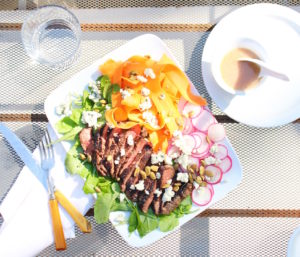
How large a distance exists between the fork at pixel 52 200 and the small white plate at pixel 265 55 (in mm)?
420

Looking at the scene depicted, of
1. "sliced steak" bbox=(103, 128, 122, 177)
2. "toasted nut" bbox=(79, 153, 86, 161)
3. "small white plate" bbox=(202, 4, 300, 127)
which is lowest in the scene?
"toasted nut" bbox=(79, 153, 86, 161)

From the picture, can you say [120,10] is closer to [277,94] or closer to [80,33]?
[80,33]

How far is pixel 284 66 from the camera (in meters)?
1.10

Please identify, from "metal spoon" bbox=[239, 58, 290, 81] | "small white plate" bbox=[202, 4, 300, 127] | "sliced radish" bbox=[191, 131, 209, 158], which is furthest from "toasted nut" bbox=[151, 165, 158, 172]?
"metal spoon" bbox=[239, 58, 290, 81]

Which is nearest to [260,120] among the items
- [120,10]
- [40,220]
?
[120,10]

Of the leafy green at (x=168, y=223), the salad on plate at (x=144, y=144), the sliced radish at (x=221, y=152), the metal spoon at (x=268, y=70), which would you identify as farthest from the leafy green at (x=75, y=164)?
the metal spoon at (x=268, y=70)

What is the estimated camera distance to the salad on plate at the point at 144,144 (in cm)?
108

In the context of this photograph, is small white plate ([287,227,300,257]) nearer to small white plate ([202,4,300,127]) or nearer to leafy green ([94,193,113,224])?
small white plate ([202,4,300,127])

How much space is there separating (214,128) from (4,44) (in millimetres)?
595

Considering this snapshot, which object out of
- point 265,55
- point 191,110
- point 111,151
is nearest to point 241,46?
point 265,55

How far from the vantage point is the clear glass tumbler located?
46.3 inches

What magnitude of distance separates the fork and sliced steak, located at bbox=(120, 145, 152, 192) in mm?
178

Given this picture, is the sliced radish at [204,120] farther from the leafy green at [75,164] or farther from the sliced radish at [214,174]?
the leafy green at [75,164]

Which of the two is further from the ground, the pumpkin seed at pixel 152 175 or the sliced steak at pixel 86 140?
the sliced steak at pixel 86 140
